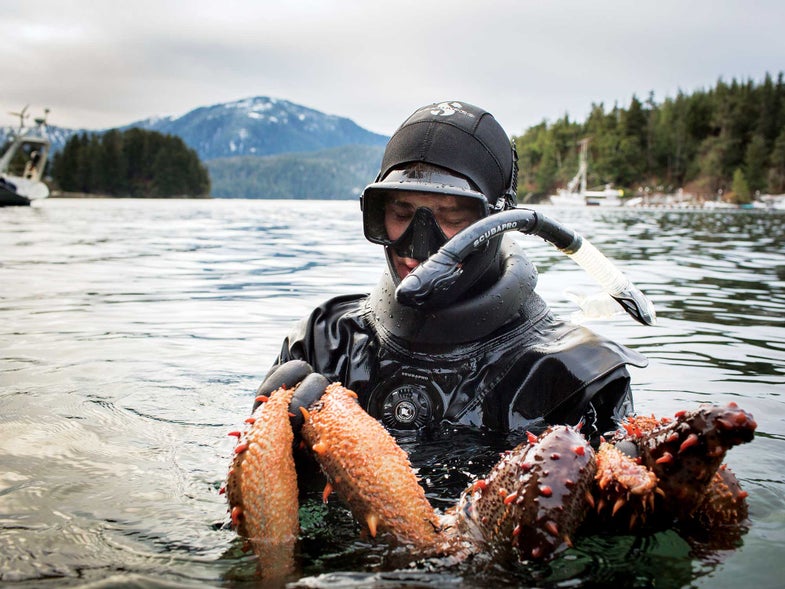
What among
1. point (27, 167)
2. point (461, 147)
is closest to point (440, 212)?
point (461, 147)

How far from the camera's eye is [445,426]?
3.18m

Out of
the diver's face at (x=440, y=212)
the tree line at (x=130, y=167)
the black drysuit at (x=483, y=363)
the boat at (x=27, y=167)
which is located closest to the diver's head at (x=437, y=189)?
the diver's face at (x=440, y=212)

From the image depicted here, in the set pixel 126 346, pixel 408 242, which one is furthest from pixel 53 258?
pixel 408 242

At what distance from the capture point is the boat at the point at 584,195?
297 feet

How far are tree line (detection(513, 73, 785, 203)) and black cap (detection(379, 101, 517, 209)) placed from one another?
269 feet

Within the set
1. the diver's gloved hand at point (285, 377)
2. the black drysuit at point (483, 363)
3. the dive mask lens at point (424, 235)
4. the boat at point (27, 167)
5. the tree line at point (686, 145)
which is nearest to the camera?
the diver's gloved hand at point (285, 377)

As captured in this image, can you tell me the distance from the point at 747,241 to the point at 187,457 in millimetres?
20017

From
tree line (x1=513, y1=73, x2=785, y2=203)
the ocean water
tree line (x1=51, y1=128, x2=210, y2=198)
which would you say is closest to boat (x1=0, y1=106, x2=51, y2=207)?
the ocean water

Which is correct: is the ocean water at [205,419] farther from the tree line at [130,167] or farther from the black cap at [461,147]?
the tree line at [130,167]

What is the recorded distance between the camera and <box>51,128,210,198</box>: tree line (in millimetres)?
114688

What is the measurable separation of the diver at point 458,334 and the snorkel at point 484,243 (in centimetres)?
22

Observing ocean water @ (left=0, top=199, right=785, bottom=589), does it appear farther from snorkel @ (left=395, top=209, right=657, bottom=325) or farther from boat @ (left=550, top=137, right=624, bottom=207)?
boat @ (left=550, top=137, right=624, bottom=207)

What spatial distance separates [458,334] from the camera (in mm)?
3203

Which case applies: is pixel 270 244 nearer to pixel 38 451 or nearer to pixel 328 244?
pixel 328 244
